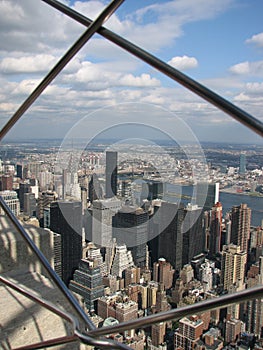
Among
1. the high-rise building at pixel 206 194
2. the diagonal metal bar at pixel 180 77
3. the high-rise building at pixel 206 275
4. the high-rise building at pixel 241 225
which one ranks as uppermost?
the diagonal metal bar at pixel 180 77

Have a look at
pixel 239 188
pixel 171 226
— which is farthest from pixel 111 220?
pixel 239 188

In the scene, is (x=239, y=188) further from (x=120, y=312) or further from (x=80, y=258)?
(x=80, y=258)

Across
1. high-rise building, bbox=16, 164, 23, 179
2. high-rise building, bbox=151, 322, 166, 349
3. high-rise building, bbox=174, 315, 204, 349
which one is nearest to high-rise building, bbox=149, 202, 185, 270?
high-rise building, bbox=174, 315, 204, 349

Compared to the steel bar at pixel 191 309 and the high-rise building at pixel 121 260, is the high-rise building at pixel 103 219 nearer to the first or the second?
the high-rise building at pixel 121 260

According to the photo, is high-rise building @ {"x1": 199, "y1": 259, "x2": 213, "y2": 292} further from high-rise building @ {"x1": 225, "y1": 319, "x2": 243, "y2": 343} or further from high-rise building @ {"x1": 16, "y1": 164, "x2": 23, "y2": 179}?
high-rise building @ {"x1": 16, "y1": 164, "x2": 23, "y2": 179}

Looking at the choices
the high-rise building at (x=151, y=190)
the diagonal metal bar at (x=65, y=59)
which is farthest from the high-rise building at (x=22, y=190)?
the diagonal metal bar at (x=65, y=59)
